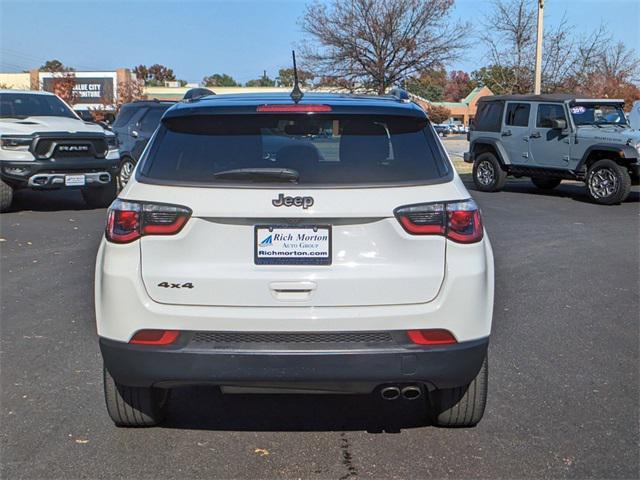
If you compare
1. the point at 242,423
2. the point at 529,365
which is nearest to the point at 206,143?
the point at 242,423

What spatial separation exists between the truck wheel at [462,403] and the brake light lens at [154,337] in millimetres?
1417

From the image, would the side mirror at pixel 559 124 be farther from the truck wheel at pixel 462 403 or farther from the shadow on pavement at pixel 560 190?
the truck wheel at pixel 462 403

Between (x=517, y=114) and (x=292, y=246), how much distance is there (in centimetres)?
1368

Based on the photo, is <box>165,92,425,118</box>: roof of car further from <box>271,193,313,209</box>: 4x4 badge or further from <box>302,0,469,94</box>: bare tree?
<box>302,0,469,94</box>: bare tree

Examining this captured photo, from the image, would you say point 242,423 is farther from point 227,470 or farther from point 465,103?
point 465,103

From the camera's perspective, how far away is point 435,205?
332 cm

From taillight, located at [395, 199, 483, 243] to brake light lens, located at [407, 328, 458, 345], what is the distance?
0.41 meters

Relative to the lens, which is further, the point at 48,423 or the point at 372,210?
the point at 48,423

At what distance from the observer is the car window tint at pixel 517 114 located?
15774 millimetres

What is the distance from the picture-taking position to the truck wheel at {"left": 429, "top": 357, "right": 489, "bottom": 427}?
3781 millimetres

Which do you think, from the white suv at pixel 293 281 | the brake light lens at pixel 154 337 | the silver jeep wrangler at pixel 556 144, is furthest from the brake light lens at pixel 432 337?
the silver jeep wrangler at pixel 556 144

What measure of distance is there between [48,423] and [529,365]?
3.01m

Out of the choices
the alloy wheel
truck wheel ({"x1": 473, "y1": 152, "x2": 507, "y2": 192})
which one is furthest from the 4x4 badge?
the alloy wheel

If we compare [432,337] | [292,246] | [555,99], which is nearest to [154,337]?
[292,246]
